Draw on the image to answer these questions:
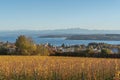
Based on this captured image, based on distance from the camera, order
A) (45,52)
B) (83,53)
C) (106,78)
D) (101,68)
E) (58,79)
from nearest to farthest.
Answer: (58,79) → (106,78) → (101,68) → (83,53) → (45,52)

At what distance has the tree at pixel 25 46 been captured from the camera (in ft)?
192

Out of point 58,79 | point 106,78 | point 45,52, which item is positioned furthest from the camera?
point 45,52

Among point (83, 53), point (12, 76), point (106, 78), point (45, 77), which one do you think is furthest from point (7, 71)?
point (83, 53)

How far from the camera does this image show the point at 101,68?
1766cm

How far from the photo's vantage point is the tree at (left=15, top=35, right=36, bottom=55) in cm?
5856

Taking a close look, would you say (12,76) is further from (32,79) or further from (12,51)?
(12,51)

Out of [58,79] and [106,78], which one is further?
[106,78]

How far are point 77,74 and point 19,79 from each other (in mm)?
2755

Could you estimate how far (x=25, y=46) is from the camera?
199ft

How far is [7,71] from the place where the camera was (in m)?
16.4

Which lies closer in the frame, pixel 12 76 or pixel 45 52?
pixel 12 76

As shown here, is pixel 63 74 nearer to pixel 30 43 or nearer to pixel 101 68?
pixel 101 68

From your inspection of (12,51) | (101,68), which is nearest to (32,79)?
(101,68)

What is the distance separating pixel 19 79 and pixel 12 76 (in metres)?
0.61
